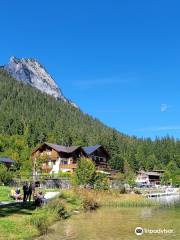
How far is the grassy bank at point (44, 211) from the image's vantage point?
86.0 feet

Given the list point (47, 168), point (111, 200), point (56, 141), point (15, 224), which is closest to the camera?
point (15, 224)

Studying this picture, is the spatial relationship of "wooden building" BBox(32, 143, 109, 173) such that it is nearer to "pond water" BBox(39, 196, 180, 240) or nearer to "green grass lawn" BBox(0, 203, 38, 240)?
"pond water" BBox(39, 196, 180, 240)

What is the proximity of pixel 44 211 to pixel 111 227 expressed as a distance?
6082 millimetres

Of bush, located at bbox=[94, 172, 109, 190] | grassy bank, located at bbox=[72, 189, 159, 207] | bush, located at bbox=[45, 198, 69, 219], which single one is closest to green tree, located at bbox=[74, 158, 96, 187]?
bush, located at bbox=[94, 172, 109, 190]

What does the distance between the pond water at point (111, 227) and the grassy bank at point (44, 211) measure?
89 cm

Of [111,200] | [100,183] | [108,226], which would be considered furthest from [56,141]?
[108,226]

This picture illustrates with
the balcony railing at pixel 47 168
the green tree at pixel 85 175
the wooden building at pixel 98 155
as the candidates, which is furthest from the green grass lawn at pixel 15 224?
A: the wooden building at pixel 98 155

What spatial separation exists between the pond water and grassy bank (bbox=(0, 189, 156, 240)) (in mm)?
895

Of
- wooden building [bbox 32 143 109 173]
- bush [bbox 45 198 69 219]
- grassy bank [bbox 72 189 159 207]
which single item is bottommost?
bush [bbox 45 198 69 219]

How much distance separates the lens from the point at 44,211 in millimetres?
34656

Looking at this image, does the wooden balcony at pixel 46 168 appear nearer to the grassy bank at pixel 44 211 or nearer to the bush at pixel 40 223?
the grassy bank at pixel 44 211

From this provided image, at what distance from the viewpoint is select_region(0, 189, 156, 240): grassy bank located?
26219 millimetres

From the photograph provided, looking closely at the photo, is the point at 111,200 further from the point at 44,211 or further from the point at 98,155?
the point at 98,155

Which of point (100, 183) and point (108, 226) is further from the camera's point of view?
point (100, 183)
